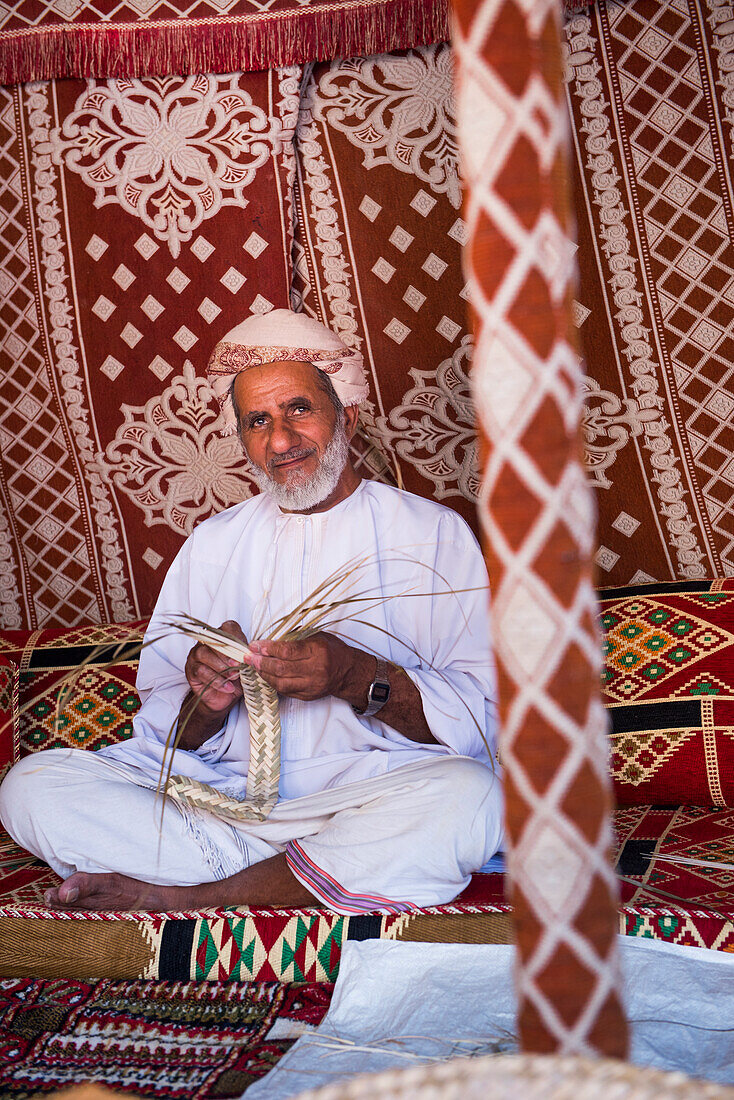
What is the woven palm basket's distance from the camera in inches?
33.2

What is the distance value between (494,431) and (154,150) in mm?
2945

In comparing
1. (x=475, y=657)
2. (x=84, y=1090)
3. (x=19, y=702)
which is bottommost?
(x=19, y=702)

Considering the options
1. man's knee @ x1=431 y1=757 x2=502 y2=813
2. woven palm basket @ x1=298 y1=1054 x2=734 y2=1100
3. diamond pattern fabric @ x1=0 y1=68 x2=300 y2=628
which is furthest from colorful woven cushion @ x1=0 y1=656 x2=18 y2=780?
woven palm basket @ x1=298 y1=1054 x2=734 y2=1100

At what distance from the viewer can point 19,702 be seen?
3283 mm

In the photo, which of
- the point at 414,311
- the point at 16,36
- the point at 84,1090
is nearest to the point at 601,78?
the point at 414,311

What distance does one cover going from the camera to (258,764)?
246 cm

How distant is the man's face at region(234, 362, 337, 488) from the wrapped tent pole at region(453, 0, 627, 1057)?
1853 millimetres

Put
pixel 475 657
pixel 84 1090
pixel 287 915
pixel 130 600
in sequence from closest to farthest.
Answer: pixel 84 1090 < pixel 287 915 < pixel 475 657 < pixel 130 600

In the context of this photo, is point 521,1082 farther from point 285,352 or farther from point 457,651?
point 285,352

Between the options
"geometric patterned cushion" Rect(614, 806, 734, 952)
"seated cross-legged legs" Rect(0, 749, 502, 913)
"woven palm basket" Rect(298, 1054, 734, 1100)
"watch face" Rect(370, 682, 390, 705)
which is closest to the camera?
"woven palm basket" Rect(298, 1054, 734, 1100)

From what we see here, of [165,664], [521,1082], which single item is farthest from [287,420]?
[521,1082]

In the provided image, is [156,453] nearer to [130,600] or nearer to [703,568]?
[130,600]

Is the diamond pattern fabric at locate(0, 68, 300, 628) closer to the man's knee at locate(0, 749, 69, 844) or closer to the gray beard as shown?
the gray beard

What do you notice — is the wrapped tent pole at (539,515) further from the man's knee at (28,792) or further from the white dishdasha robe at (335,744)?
the man's knee at (28,792)
